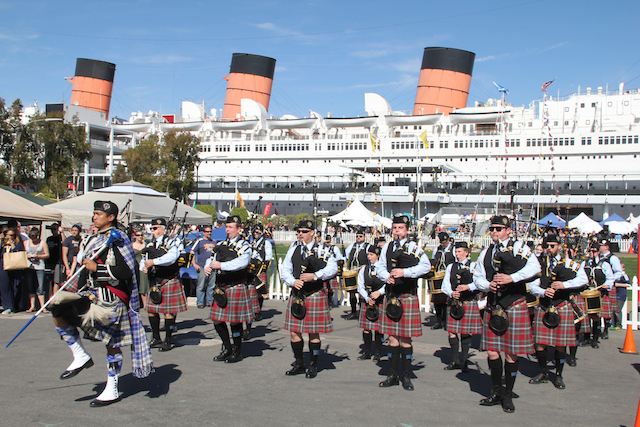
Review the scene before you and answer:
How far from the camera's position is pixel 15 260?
958 cm

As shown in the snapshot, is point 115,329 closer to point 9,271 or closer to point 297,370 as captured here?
point 297,370

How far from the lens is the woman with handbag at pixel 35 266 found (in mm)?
9922

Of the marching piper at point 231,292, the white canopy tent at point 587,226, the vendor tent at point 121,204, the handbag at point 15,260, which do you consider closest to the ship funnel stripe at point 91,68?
the vendor tent at point 121,204

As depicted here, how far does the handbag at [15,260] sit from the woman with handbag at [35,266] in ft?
0.76

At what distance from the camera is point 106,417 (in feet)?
14.1

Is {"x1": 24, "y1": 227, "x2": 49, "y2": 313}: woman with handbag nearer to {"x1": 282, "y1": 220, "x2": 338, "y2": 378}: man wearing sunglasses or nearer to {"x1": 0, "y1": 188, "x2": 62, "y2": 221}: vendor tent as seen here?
{"x1": 0, "y1": 188, "x2": 62, "y2": 221}: vendor tent

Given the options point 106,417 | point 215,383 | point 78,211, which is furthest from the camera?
point 78,211

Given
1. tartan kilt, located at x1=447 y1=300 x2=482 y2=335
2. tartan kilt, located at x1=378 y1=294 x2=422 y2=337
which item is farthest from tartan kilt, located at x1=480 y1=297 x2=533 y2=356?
tartan kilt, located at x1=447 y1=300 x2=482 y2=335

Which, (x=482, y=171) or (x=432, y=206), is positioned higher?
(x=482, y=171)

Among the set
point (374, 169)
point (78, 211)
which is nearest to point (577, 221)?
point (374, 169)

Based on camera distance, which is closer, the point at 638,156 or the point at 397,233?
the point at 397,233

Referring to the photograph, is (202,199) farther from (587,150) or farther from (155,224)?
(155,224)

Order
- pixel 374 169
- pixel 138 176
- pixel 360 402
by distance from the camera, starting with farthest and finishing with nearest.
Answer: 1. pixel 374 169
2. pixel 138 176
3. pixel 360 402

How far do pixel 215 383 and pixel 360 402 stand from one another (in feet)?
5.71
